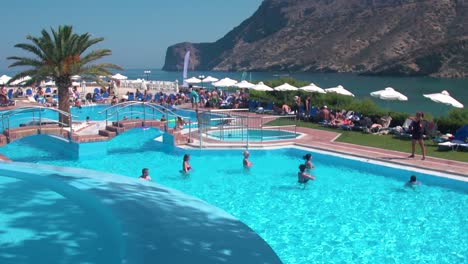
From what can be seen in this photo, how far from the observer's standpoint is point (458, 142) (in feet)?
49.9

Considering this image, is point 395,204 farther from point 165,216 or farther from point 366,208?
point 165,216

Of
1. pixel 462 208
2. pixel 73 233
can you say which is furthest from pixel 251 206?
pixel 73 233

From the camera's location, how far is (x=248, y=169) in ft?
48.0

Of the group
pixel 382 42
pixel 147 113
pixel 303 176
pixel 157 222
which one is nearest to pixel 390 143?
pixel 303 176

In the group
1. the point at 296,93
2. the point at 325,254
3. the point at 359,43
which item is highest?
the point at 359,43

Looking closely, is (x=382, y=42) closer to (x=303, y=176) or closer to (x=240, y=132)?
(x=240, y=132)

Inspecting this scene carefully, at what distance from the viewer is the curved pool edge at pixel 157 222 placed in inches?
208

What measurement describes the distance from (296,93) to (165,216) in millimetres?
21273

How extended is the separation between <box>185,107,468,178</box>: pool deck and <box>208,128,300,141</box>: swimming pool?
588 millimetres

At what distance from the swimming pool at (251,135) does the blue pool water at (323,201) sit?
1.56 metres

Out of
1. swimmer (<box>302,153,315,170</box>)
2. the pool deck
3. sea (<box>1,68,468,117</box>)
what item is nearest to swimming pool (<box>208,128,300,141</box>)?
the pool deck

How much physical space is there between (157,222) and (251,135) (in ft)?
42.9

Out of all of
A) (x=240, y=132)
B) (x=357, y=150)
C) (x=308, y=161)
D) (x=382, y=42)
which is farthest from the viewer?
(x=382, y=42)

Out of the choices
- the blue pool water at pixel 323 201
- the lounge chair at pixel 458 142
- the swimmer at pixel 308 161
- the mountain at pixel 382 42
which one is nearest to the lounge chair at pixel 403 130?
the lounge chair at pixel 458 142
